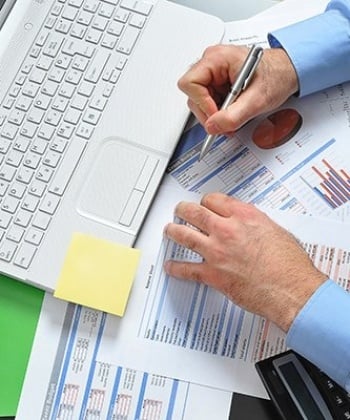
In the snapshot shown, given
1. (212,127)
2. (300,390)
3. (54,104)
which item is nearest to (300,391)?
(300,390)

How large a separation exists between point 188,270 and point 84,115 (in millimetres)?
223

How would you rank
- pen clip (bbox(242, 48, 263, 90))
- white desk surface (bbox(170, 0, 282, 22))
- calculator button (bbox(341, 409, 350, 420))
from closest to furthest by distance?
calculator button (bbox(341, 409, 350, 420))
pen clip (bbox(242, 48, 263, 90))
white desk surface (bbox(170, 0, 282, 22))

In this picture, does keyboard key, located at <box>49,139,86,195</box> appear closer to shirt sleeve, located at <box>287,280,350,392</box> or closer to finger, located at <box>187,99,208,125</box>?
finger, located at <box>187,99,208,125</box>

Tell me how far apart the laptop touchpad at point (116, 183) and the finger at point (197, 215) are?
48 mm

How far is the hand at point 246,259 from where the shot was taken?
2.40 feet

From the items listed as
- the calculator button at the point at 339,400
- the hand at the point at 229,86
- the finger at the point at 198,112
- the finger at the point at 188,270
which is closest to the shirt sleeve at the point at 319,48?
the hand at the point at 229,86

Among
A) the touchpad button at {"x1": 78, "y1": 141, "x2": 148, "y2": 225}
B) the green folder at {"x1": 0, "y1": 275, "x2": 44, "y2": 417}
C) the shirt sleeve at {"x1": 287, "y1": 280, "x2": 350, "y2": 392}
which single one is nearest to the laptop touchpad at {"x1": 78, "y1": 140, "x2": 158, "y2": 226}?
the touchpad button at {"x1": 78, "y1": 141, "x2": 148, "y2": 225}

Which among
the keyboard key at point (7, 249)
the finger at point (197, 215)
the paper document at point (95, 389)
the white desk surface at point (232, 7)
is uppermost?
the white desk surface at point (232, 7)

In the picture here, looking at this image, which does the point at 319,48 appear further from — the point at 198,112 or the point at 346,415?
the point at 346,415

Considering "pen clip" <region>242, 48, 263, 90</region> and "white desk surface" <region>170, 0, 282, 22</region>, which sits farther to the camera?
"white desk surface" <region>170, 0, 282, 22</region>

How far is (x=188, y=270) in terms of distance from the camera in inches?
30.2

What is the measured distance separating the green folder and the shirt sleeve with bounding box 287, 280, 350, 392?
276mm

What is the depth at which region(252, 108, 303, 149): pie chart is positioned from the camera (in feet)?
2.76

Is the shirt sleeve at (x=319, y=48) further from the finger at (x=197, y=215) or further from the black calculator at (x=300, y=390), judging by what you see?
the black calculator at (x=300, y=390)
